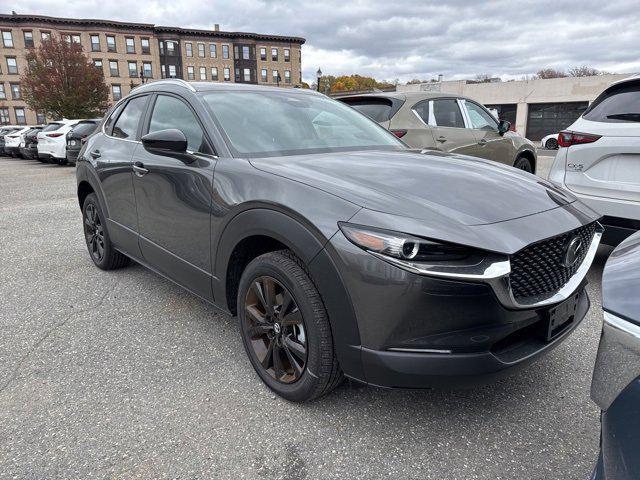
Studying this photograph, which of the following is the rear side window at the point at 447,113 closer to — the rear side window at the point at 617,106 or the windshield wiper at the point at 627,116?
the rear side window at the point at 617,106

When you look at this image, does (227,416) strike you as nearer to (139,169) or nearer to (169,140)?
(169,140)

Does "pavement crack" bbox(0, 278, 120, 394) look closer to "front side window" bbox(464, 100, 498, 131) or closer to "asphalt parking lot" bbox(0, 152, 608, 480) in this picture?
"asphalt parking lot" bbox(0, 152, 608, 480)

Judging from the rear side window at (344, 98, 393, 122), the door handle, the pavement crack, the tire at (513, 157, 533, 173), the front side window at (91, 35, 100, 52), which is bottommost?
the pavement crack

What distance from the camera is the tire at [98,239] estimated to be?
14.2ft

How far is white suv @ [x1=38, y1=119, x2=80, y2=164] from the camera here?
16797 mm

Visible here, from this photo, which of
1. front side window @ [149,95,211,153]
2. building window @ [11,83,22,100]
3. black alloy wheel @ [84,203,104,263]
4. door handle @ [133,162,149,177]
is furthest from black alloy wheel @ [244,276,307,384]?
building window @ [11,83,22,100]

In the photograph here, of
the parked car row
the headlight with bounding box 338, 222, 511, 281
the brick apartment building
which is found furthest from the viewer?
the brick apartment building

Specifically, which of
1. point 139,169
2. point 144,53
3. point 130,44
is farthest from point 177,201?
point 130,44

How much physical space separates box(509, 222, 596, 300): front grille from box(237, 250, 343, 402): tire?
0.83 metres

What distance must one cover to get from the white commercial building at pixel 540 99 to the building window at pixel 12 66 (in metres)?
50.4

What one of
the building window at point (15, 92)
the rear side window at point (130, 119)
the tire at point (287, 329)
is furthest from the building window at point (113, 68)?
the tire at point (287, 329)

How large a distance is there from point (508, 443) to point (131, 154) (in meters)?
3.16

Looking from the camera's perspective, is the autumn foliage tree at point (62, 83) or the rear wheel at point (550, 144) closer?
the rear wheel at point (550, 144)

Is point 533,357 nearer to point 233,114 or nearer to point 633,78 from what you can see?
point 233,114
